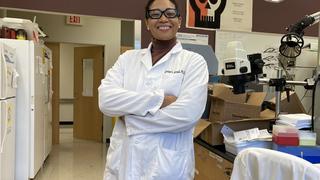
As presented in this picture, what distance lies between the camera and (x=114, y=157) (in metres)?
1.63

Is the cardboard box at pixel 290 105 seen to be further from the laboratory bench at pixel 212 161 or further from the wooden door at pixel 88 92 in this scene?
the wooden door at pixel 88 92

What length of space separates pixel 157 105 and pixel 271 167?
2.19ft

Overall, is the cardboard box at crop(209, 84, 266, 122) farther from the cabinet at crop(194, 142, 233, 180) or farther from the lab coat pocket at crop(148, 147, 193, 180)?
the lab coat pocket at crop(148, 147, 193, 180)

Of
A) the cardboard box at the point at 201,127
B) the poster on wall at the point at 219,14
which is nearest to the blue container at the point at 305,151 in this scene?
the cardboard box at the point at 201,127

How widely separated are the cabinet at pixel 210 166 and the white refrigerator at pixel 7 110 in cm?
184

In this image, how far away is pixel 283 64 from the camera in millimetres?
2408

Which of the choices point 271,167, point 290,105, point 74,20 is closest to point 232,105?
point 290,105

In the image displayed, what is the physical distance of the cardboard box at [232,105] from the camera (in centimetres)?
229

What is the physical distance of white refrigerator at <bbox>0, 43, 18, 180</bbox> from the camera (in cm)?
→ 317

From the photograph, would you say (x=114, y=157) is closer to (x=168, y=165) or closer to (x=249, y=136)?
(x=168, y=165)

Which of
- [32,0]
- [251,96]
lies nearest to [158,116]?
[251,96]

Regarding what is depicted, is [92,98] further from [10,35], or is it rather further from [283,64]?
[283,64]

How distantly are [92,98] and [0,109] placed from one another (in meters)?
4.12

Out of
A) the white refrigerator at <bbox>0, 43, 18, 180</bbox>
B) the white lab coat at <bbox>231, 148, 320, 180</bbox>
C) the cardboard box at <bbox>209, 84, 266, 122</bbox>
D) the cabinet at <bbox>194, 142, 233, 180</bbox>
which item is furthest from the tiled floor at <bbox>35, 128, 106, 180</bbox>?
the white lab coat at <bbox>231, 148, 320, 180</bbox>
